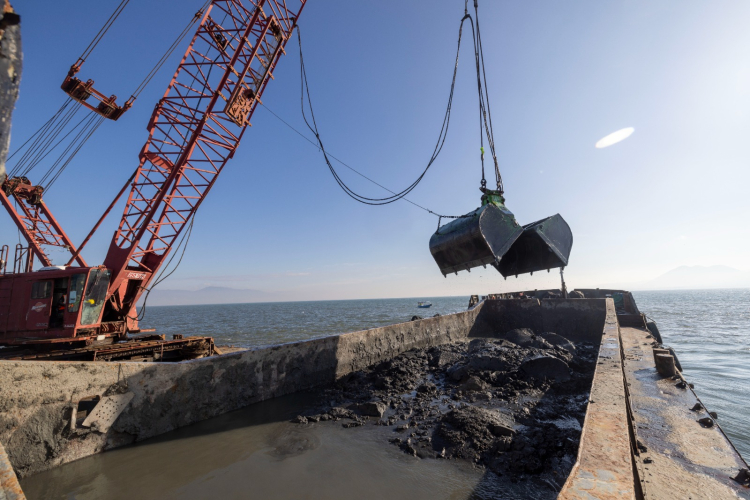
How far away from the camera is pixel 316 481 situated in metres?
3.53

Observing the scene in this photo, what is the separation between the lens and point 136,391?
14.4 feet

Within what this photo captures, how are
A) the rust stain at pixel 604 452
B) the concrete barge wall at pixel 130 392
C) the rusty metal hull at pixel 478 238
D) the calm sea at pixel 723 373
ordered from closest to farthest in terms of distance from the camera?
the rust stain at pixel 604 452 → the concrete barge wall at pixel 130 392 → the calm sea at pixel 723 373 → the rusty metal hull at pixel 478 238

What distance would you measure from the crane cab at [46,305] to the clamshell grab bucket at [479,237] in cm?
873

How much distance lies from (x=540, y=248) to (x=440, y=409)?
5256 mm

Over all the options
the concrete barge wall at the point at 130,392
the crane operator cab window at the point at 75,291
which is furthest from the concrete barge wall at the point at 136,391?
the crane operator cab window at the point at 75,291

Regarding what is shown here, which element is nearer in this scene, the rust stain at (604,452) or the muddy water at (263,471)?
the rust stain at (604,452)

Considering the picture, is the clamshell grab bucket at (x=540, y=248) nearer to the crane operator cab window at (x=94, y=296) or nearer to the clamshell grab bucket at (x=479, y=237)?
the clamshell grab bucket at (x=479, y=237)

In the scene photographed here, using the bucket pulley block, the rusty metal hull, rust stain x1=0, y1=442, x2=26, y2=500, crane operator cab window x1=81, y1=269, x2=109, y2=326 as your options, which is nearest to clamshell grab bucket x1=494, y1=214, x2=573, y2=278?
the bucket pulley block

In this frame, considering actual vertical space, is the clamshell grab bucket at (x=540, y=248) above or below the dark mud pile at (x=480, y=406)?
above

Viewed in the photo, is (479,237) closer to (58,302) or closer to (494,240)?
(494,240)

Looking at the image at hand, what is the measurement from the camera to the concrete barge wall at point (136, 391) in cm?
366

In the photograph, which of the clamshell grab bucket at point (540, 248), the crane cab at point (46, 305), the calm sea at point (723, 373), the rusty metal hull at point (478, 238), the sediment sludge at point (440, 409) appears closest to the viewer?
the sediment sludge at point (440, 409)

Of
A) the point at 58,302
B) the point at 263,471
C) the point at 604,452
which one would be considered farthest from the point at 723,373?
the point at 58,302

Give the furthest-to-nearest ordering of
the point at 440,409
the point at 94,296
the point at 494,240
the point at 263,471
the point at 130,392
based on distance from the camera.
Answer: the point at 94,296 < the point at 494,240 < the point at 440,409 < the point at 130,392 < the point at 263,471
